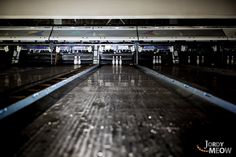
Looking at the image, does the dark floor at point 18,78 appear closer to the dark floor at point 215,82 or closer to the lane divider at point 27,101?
the lane divider at point 27,101

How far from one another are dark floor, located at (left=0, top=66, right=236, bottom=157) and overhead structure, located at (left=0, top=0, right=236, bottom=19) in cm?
489

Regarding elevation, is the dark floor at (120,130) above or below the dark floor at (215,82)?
below

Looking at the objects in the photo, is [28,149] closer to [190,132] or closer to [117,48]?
[190,132]

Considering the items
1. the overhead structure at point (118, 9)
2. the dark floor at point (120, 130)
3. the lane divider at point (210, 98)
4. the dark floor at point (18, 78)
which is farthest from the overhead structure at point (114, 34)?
the dark floor at point (120, 130)

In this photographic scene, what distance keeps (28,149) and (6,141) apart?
218mm

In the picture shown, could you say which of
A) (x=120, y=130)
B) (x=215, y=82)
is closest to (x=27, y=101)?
(x=120, y=130)

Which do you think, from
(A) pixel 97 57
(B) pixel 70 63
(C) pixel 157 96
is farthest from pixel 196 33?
(C) pixel 157 96

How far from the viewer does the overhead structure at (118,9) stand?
662 centimetres

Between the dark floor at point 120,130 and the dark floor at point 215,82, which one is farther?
the dark floor at point 215,82

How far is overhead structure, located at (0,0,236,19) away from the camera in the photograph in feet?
21.7

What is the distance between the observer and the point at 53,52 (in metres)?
8.39

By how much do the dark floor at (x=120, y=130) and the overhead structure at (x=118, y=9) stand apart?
4.89 m

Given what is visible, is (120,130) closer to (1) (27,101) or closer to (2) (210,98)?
(1) (27,101)

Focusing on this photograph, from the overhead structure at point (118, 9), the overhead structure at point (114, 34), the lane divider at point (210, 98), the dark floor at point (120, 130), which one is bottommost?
the dark floor at point (120, 130)
